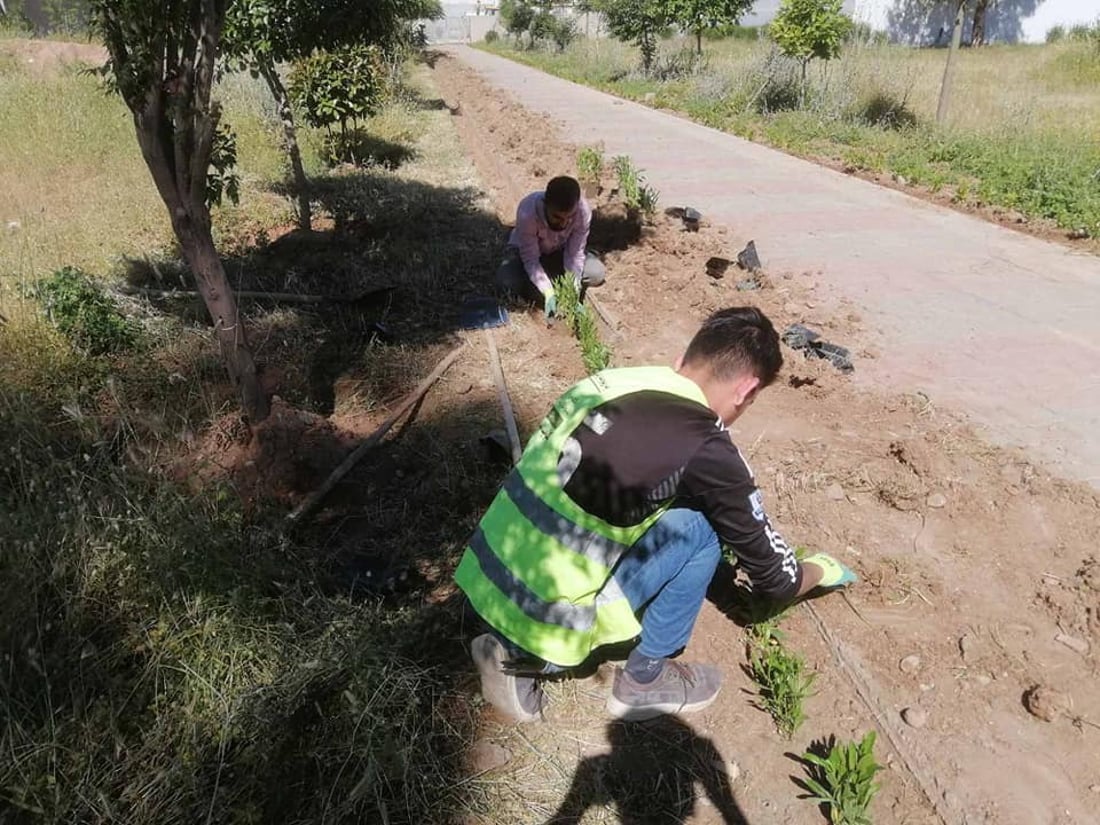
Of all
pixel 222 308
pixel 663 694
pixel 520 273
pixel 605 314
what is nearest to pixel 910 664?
pixel 663 694

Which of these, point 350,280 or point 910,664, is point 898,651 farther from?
point 350,280

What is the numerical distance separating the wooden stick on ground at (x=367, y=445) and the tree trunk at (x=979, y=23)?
3632cm

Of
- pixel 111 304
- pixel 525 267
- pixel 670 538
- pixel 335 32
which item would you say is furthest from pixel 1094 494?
pixel 335 32

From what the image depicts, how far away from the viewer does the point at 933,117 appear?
12195 millimetres

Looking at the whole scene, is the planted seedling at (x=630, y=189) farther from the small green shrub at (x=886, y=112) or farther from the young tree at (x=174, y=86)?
the small green shrub at (x=886, y=112)

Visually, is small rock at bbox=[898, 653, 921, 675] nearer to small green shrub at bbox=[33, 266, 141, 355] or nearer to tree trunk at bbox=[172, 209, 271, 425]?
tree trunk at bbox=[172, 209, 271, 425]

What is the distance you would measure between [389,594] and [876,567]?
1985 mm

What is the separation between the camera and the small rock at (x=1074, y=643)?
2.55 m

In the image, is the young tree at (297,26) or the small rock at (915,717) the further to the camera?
the young tree at (297,26)

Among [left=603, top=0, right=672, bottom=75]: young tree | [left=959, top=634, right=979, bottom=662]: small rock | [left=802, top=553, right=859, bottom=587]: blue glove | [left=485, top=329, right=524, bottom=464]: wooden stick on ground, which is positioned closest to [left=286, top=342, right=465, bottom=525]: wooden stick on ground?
[left=485, top=329, right=524, bottom=464]: wooden stick on ground

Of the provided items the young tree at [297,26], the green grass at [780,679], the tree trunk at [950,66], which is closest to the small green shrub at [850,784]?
the green grass at [780,679]

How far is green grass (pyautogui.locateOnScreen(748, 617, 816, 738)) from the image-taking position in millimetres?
2279

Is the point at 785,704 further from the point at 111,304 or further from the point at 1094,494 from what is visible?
the point at 111,304

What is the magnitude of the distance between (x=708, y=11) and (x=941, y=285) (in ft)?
47.3
